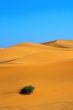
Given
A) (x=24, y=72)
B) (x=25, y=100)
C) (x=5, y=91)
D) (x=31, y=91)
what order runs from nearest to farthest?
(x=25, y=100), (x=31, y=91), (x=5, y=91), (x=24, y=72)

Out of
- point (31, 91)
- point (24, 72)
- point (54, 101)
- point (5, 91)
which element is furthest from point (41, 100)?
point (24, 72)

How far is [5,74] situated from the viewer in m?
30.2

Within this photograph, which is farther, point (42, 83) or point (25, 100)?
point (42, 83)

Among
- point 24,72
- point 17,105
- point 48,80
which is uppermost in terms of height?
point 24,72

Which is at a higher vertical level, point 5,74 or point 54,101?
point 5,74

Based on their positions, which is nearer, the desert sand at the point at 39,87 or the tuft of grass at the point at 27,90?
the desert sand at the point at 39,87

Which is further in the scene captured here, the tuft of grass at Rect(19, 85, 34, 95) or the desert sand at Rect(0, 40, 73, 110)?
the tuft of grass at Rect(19, 85, 34, 95)

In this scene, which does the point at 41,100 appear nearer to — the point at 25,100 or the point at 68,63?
the point at 25,100

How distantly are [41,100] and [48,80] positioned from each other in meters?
5.90

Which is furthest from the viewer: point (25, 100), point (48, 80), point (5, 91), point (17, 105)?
point (48, 80)

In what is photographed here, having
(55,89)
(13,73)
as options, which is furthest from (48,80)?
(13,73)

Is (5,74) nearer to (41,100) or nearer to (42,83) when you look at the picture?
(42,83)

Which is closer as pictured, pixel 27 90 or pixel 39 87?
pixel 27 90

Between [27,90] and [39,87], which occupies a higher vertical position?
[39,87]
